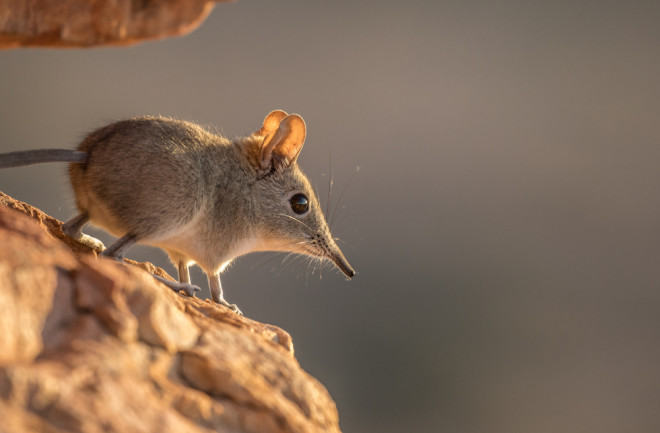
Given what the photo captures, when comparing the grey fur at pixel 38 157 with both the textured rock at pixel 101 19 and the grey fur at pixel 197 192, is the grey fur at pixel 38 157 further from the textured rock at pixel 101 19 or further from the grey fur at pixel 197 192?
the textured rock at pixel 101 19

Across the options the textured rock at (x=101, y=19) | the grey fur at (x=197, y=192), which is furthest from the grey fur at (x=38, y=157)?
the textured rock at (x=101, y=19)

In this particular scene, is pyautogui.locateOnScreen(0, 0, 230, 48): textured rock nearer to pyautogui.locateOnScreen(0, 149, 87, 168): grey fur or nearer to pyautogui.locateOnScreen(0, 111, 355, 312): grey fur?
pyautogui.locateOnScreen(0, 149, 87, 168): grey fur

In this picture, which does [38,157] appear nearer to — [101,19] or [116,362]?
[101,19]

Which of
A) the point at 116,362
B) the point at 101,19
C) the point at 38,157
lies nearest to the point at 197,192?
the point at 38,157

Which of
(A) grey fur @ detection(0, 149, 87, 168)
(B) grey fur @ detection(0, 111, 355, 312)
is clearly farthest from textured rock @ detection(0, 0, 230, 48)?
(B) grey fur @ detection(0, 111, 355, 312)

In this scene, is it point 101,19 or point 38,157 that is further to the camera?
point 38,157

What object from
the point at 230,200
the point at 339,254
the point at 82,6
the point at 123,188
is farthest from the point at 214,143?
the point at 82,6

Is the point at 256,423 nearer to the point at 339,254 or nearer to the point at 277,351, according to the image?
the point at 277,351

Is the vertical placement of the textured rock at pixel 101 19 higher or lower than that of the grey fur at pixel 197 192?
higher

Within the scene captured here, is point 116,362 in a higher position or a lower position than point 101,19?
lower
